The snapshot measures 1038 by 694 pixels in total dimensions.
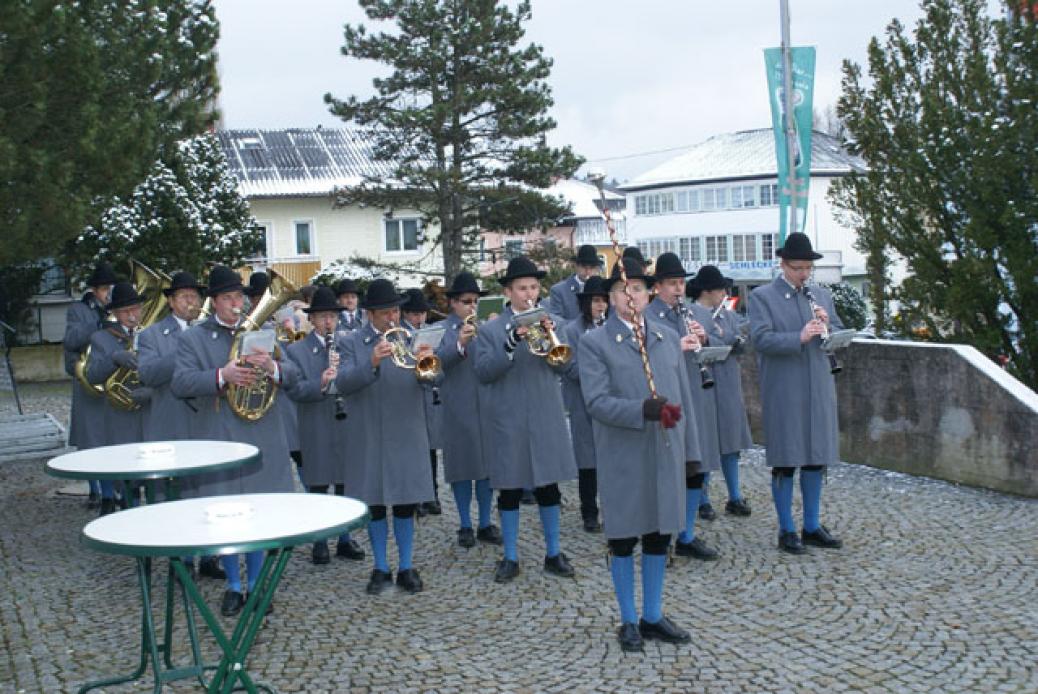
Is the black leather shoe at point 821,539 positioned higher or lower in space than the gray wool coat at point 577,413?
lower

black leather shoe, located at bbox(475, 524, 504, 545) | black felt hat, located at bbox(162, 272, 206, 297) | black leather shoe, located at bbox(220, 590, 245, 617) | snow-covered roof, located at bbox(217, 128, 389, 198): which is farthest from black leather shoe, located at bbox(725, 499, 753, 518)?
snow-covered roof, located at bbox(217, 128, 389, 198)

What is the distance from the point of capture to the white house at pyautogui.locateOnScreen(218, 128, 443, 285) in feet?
143

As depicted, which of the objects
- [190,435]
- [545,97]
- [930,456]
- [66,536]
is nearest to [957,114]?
[930,456]

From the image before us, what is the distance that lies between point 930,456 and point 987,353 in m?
1.74

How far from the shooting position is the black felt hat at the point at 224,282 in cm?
744

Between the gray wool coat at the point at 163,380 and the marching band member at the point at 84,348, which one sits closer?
the gray wool coat at the point at 163,380

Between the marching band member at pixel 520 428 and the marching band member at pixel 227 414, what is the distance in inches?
58.9

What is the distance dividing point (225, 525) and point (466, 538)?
15.2 feet

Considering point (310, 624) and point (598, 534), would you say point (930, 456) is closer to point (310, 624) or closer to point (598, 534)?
point (598, 534)

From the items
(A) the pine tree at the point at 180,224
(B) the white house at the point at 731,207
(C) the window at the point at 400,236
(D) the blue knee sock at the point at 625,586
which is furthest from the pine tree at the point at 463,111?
(B) the white house at the point at 731,207

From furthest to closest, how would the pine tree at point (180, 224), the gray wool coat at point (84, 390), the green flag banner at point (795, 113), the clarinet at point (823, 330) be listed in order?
the pine tree at point (180, 224)
the green flag banner at point (795, 113)
the gray wool coat at point (84, 390)
the clarinet at point (823, 330)

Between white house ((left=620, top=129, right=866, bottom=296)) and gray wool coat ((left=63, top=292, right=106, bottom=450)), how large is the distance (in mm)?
54202

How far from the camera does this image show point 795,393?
8625mm

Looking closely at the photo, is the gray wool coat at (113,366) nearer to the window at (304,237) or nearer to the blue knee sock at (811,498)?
the blue knee sock at (811,498)
